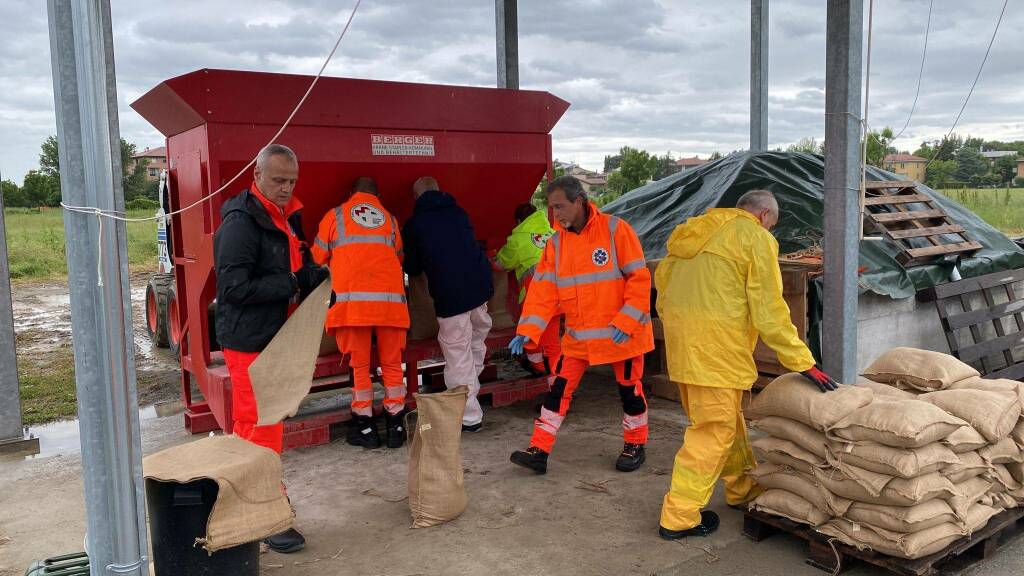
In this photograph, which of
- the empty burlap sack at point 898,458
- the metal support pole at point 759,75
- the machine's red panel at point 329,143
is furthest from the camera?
the metal support pole at point 759,75

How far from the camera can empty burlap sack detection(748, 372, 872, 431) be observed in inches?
140

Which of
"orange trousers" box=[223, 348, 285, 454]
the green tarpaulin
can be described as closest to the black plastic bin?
"orange trousers" box=[223, 348, 285, 454]

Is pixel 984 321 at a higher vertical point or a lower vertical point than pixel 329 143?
lower

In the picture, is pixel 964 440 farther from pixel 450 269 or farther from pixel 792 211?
pixel 792 211

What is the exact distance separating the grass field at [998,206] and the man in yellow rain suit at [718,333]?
1790 cm

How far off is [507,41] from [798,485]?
17.7 ft

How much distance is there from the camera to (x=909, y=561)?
131 inches

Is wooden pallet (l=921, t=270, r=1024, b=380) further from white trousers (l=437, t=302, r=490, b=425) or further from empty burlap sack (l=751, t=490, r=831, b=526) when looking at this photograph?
white trousers (l=437, t=302, r=490, b=425)

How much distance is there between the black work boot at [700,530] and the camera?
3.88 m

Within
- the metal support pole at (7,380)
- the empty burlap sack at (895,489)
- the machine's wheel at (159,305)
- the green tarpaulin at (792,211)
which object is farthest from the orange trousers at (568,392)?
the machine's wheel at (159,305)

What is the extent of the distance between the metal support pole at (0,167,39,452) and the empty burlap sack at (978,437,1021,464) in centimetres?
590

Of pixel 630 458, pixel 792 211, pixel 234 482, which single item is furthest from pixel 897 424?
pixel 792 211

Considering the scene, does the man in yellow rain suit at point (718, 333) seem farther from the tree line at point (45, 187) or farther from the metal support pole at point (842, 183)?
the tree line at point (45, 187)

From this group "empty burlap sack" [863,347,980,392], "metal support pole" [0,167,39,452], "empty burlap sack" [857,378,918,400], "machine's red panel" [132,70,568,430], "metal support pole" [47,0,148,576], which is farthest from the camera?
"metal support pole" [0,167,39,452]
